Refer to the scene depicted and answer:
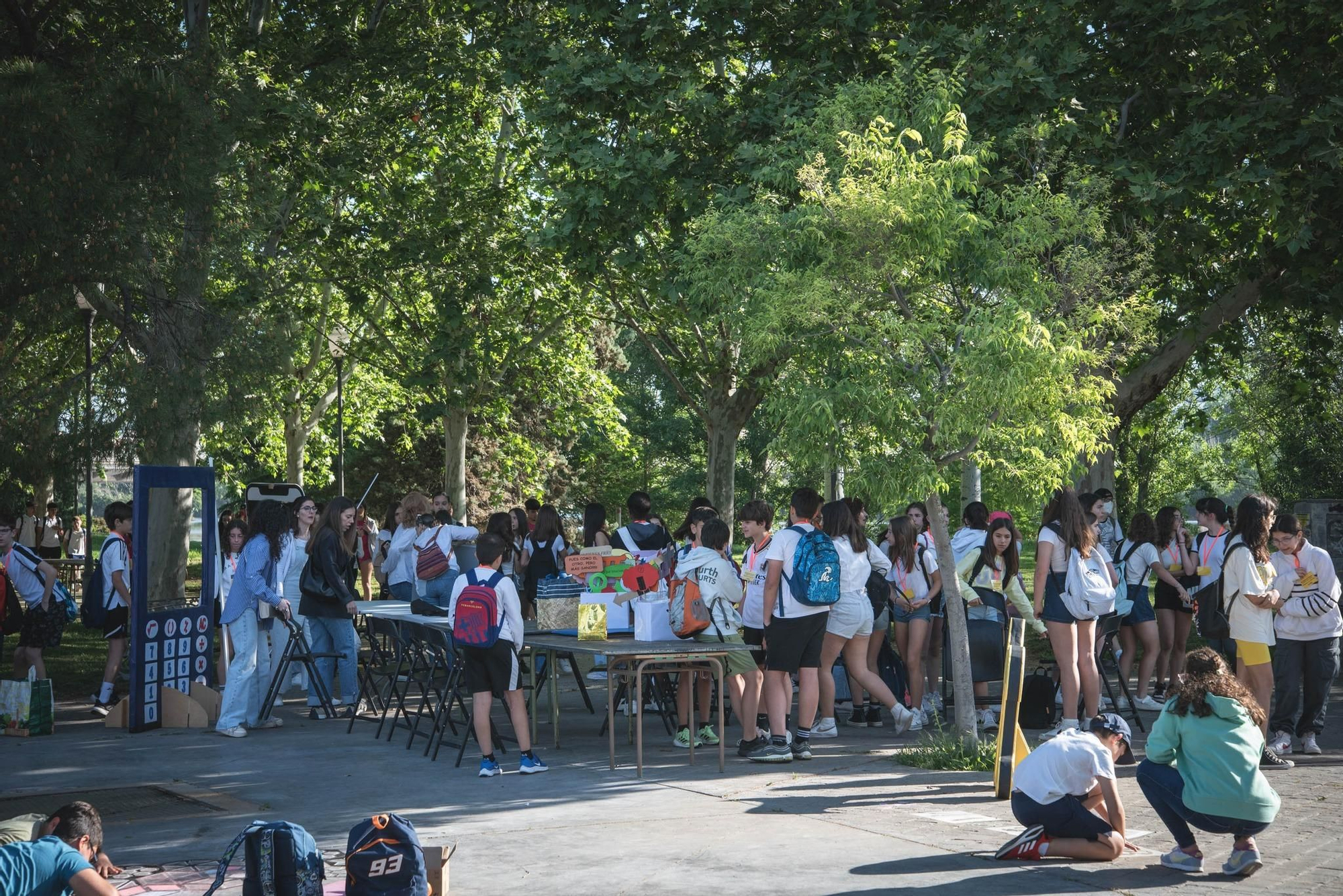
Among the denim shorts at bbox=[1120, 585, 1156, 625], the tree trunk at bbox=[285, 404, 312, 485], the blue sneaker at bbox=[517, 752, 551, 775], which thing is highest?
the tree trunk at bbox=[285, 404, 312, 485]

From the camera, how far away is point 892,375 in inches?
380

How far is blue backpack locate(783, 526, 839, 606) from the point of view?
378 inches

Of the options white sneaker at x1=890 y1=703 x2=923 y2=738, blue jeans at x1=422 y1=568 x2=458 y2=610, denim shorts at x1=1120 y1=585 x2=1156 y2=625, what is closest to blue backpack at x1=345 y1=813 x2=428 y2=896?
white sneaker at x1=890 y1=703 x2=923 y2=738

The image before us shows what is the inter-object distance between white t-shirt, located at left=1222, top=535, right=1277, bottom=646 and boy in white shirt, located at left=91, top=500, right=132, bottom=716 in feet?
30.3

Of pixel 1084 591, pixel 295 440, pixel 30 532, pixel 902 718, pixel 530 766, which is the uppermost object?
pixel 295 440

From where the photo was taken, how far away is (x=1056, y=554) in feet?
32.4

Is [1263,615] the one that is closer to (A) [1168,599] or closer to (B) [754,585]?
(A) [1168,599]

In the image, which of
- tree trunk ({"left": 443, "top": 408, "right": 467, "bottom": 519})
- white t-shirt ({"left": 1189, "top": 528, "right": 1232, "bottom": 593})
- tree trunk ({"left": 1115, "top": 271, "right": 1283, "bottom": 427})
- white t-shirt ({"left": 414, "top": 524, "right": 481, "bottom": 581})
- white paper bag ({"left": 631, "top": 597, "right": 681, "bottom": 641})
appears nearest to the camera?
white paper bag ({"left": 631, "top": 597, "right": 681, "bottom": 641})

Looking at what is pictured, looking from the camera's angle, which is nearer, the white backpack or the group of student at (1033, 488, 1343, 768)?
the white backpack

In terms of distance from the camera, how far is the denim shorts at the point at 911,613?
1177cm

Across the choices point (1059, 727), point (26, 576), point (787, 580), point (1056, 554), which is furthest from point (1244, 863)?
point (26, 576)

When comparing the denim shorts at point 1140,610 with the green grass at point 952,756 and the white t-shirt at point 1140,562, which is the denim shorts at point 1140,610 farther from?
the green grass at point 952,756

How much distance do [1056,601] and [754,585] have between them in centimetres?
227

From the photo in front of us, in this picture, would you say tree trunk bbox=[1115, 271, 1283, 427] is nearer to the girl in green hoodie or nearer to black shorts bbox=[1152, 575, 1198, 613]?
black shorts bbox=[1152, 575, 1198, 613]
